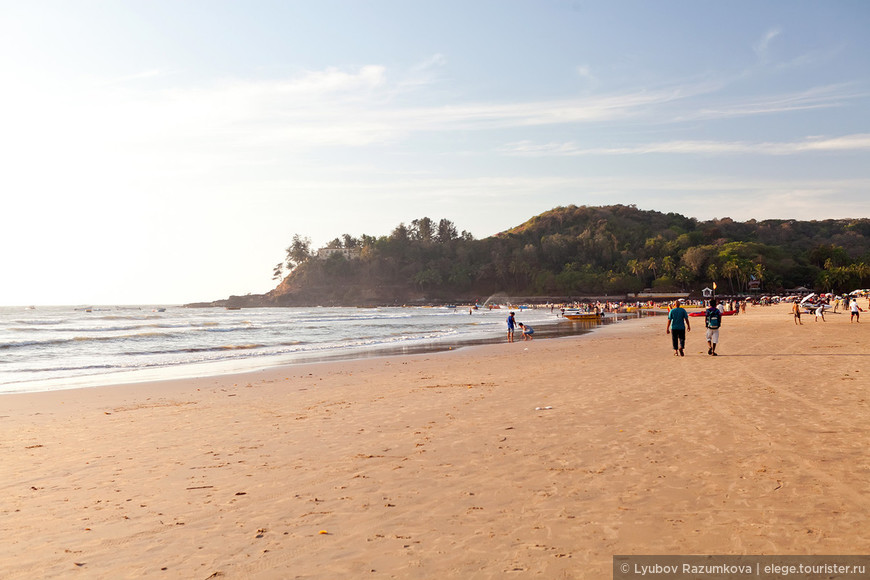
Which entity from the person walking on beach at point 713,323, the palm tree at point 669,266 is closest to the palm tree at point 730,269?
the palm tree at point 669,266

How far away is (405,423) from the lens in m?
9.59

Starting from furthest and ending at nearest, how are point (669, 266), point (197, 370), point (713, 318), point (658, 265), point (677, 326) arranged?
point (658, 265), point (669, 266), point (197, 370), point (677, 326), point (713, 318)

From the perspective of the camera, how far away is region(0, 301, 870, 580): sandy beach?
447cm

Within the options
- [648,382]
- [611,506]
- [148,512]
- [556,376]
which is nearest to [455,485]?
[611,506]

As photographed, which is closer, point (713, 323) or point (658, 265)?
point (713, 323)

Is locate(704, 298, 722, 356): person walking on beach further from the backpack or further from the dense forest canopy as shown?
the dense forest canopy

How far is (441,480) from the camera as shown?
6.28 m

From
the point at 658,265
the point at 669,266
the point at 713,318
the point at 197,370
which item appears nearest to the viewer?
the point at 713,318

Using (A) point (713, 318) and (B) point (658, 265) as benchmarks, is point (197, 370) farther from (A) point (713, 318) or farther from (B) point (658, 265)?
(B) point (658, 265)

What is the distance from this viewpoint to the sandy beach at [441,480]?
14.7 ft

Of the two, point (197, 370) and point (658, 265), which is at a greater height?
point (658, 265)

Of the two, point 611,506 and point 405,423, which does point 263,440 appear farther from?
point 611,506

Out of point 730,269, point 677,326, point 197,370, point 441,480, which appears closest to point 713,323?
point 677,326

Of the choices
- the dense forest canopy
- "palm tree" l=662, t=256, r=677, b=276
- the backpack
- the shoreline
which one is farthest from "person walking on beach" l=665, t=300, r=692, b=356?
"palm tree" l=662, t=256, r=677, b=276
